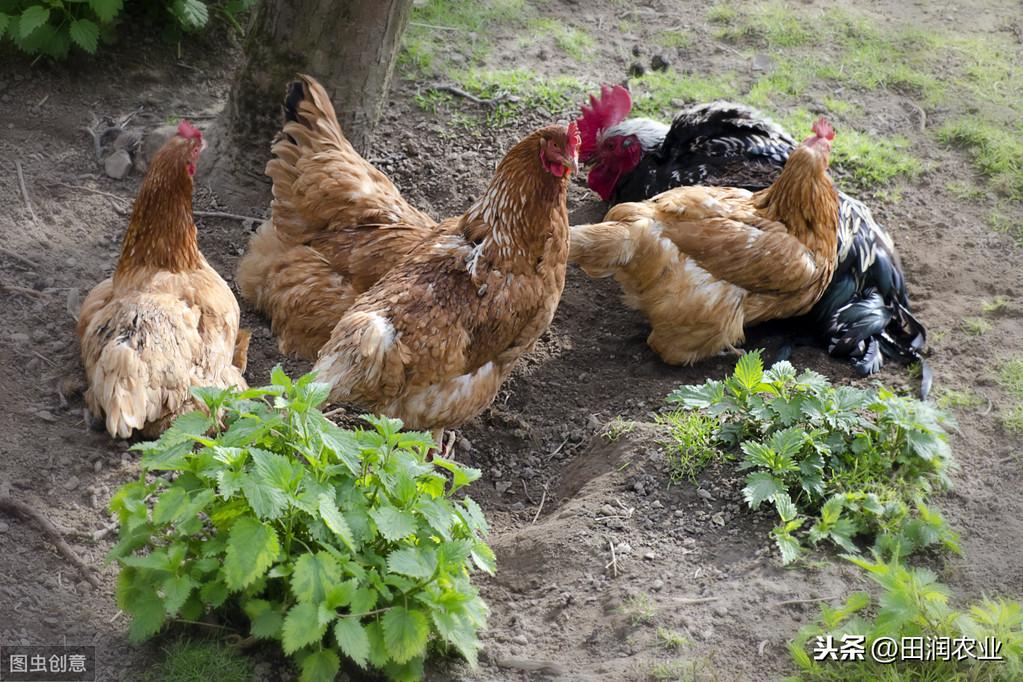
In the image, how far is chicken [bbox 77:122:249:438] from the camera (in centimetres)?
441

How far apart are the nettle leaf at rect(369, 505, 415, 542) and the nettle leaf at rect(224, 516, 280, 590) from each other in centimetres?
31

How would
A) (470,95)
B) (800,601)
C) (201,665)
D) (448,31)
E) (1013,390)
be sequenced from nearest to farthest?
(201,665) → (800,601) → (1013,390) → (470,95) → (448,31)

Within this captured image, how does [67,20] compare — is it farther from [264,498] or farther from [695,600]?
[695,600]

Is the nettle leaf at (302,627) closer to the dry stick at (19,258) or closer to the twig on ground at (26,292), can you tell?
the twig on ground at (26,292)

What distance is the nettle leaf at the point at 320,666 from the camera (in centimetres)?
316

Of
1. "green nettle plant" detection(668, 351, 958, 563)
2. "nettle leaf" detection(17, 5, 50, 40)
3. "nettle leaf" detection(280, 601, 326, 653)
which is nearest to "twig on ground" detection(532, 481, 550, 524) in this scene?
"green nettle plant" detection(668, 351, 958, 563)

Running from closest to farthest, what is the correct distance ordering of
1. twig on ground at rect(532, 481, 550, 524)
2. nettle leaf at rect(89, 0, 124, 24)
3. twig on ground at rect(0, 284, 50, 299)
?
twig on ground at rect(532, 481, 550, 524), twig on ground at rect(0, 284, 50, 299), nettle leaf at rect(89, 0, 124, 24)

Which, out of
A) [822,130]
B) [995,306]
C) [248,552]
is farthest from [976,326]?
[248,552]

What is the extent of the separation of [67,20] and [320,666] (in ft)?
17.1

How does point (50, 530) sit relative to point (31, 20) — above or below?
below

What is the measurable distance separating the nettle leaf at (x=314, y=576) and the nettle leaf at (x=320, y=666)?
23cm

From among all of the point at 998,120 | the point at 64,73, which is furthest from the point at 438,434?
the point at 998,120

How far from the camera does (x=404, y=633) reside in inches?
122

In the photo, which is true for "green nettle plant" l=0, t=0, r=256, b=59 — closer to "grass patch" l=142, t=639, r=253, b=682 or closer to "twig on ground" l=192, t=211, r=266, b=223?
"twig on ground" l=192, t=211, r=266, b=223
